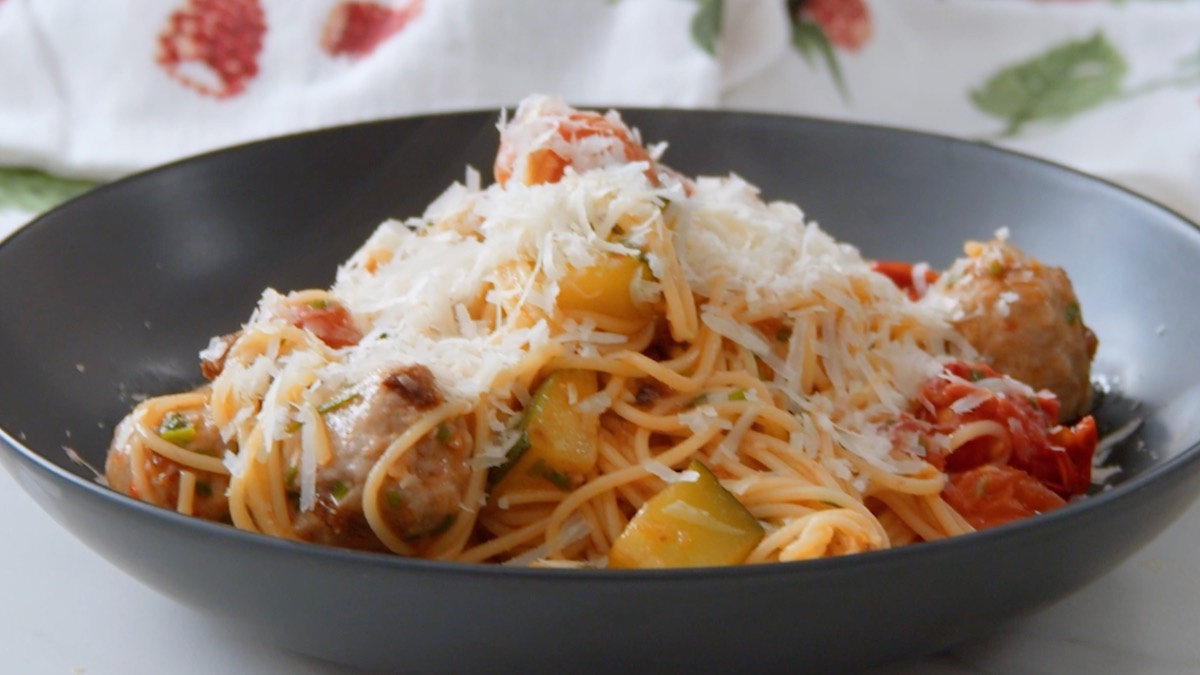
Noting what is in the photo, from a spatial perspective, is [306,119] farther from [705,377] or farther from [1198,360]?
[1198,360]

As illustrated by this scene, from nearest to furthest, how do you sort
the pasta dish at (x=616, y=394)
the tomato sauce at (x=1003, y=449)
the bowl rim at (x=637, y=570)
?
the bowl rim at (x=637, y=570) < the pasta dish at (x=616, y=394) < the tomato sauce at (x=1003, y=449)

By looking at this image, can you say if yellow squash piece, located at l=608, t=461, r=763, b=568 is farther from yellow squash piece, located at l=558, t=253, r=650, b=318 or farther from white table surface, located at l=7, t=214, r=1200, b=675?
yellow squash piece, located at l=558, t=253, r=650, b=318

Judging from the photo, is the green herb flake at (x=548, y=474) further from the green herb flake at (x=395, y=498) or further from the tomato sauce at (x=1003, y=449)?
the tomato sauce at (x=1003, y=449)

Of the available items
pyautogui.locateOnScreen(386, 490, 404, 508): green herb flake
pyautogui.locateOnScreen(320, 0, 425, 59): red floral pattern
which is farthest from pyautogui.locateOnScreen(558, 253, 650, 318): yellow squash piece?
pyautogui.locateOnScreen(320, 0, 425, 59): red floral pattern

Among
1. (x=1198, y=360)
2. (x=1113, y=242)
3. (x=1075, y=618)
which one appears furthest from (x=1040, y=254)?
(x=1075, y=618)

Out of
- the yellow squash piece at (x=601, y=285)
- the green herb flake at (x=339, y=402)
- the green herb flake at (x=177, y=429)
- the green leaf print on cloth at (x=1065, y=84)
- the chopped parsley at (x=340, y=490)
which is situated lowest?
the chopped parsley at (x=340, y=490)

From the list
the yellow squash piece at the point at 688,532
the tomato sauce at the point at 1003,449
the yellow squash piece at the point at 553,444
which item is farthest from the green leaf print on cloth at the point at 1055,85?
the yellow squash piece at the point at 688,532
